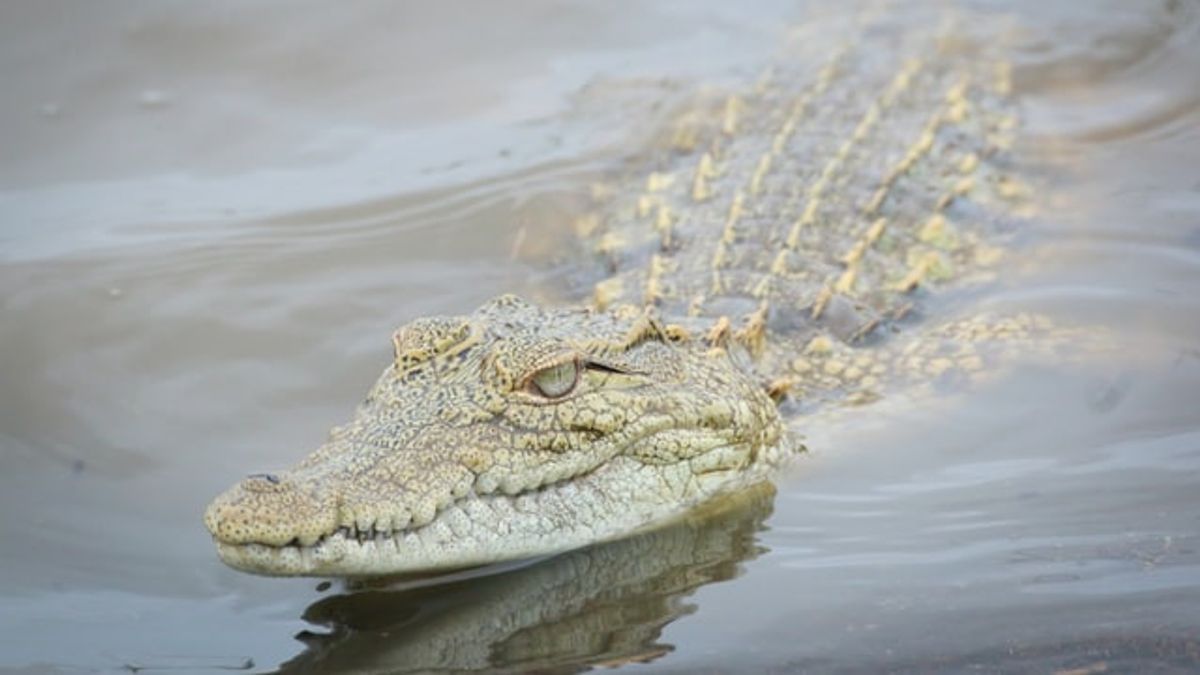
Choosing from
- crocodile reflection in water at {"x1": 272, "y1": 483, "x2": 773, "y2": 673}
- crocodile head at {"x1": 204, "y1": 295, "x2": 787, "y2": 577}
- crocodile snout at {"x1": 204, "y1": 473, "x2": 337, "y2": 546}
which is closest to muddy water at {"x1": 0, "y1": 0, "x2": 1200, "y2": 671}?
crocodile reflection in water at {"x1": 272, "y1": 483, "x2": 773, "y2": 673}

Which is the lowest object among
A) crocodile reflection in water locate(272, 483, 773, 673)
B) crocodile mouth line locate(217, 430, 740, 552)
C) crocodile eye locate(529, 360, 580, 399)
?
A: crocodile reflection in water locate(272, 483, 773, 673)

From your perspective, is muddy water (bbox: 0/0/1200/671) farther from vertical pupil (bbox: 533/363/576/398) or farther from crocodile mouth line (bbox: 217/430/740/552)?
vertical pupil (bbox: 533/363/576/398)

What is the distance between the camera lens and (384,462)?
4.27 m

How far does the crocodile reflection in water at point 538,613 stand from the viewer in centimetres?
413

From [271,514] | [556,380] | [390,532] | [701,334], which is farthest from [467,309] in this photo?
[271,514]

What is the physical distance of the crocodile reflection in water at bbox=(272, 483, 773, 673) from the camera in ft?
13.6

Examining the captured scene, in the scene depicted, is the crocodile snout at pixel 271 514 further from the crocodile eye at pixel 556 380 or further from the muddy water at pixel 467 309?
the crocodile eye at pixel 556 380

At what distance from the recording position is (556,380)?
4629 mm

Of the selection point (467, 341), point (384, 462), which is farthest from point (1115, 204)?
point (384, 462)

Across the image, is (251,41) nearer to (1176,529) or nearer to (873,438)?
(873,438)

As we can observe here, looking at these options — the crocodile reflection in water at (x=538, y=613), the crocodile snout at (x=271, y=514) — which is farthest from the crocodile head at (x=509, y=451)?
the crocodile reflection in water at (x=538, y=613)

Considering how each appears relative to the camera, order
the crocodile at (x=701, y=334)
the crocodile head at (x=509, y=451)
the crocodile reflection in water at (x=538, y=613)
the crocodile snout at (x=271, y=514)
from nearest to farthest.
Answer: the crocodile snout at (x=271, y=514) < the crocodile head at (x=509, y=451) < the crocodile reflection in water at (x=538, y=613) < the crocodile at (x=701, y=334)

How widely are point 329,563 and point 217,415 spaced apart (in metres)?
1.96

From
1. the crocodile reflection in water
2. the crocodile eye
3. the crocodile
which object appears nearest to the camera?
the crocodile reflection in water
